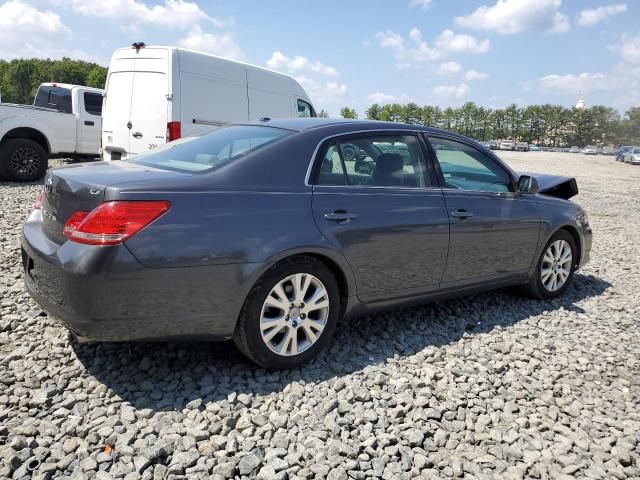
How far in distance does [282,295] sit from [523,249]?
2446 millimetres

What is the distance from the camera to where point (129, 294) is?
258 cm

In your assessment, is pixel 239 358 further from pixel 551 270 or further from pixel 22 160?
pixel 22 160

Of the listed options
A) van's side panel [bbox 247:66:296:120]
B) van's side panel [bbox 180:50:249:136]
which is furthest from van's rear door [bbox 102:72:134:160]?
van's side panel [bbox 247:66:296:120]

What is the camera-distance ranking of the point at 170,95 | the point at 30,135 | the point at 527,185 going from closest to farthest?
the point at 527,185
the point at 170,95
the point at 30,135

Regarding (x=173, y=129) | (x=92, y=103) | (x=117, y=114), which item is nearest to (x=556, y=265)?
(x=173, y=129)

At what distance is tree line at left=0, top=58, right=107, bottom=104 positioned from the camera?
100188 millimetres

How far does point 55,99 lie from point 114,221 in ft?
40.3

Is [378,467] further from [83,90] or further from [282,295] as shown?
[83,90]

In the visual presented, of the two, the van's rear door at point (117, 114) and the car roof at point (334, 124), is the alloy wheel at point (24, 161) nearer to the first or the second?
the van's rear door at point (117, 114)

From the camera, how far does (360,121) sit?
3.79 m

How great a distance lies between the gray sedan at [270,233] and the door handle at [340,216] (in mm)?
14

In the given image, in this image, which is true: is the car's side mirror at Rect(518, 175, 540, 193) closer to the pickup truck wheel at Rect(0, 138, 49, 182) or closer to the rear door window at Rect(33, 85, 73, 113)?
the pickup truck wheel at Rect(0, 138, 49, 182)

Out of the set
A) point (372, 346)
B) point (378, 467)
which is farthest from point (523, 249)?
point (378, 467)

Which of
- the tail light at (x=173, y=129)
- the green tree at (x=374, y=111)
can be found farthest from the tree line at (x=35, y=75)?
the tail light at (x=173, y=129)
